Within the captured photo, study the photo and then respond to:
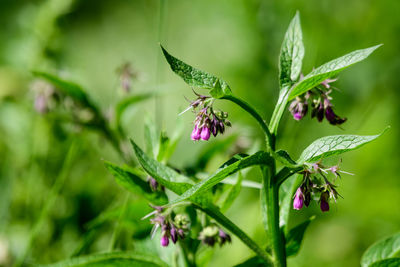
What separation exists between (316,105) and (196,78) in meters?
0.37

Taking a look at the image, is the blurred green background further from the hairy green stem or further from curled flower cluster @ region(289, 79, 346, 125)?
curled flower cluster @ region(289, 79, 346, 125)

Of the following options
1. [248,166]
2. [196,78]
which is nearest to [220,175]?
[248,166]

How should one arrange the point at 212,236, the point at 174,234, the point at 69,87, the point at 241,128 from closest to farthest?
the point at 174,234, the point at 212,236, the point at 69,87, the point at 241,128

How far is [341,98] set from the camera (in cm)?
314

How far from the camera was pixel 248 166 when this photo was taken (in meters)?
1.02

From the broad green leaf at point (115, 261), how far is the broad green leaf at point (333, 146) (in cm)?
43

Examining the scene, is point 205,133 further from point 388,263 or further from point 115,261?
point 388,263

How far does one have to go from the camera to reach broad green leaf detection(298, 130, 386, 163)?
0.97 metres

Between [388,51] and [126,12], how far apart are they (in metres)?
3.13

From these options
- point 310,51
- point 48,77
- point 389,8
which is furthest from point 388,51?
point 48,77

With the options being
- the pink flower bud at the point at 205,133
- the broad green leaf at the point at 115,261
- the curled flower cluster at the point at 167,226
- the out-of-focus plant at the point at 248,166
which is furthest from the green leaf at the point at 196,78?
the broad green leaf at the point at 115,261

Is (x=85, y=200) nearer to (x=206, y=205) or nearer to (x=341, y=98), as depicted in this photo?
(x=206, y=205)

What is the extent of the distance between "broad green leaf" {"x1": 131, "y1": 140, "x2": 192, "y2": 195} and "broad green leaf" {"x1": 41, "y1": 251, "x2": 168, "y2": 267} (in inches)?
7.6

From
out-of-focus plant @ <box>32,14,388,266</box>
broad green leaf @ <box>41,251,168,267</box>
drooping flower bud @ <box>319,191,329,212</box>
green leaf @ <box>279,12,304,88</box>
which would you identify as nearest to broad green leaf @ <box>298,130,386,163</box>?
out-of-focus plant @ <box>32,14,388,266</box>
